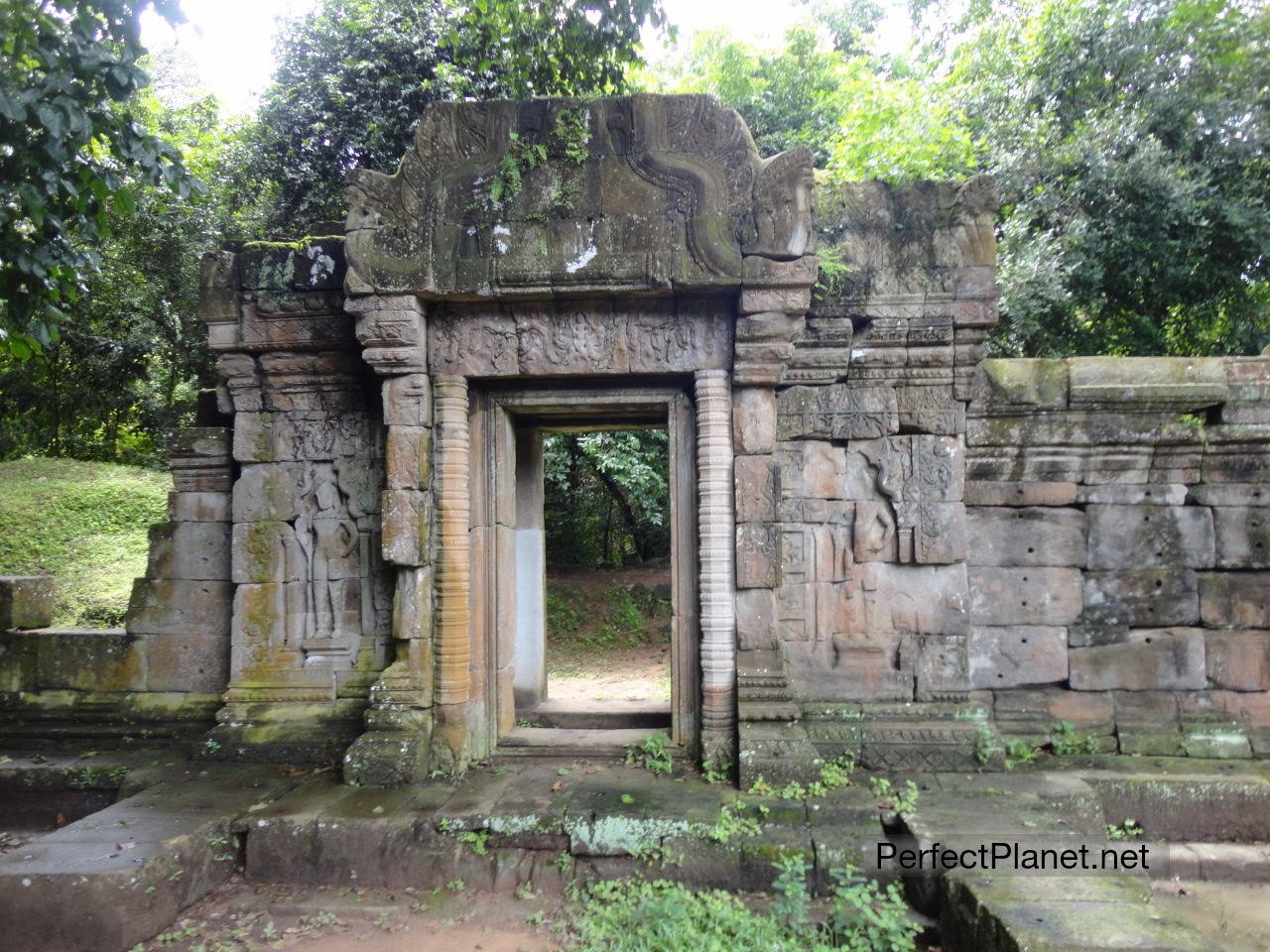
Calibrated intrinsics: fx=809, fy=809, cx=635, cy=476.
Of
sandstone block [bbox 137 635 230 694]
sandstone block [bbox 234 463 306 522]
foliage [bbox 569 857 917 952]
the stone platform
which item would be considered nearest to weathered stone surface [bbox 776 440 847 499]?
the stone platform

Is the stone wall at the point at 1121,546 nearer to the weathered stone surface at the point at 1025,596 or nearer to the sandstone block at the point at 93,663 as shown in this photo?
the weathered stone surface at the point at 1025,596

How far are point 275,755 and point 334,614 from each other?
92 cm

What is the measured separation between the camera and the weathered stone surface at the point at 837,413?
16.6 ft

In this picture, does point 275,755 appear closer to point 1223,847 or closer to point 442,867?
point 442,867

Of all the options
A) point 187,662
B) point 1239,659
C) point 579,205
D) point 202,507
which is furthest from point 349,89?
point 1239,659

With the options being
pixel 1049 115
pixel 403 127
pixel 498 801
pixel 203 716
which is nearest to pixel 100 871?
pixel 498 801

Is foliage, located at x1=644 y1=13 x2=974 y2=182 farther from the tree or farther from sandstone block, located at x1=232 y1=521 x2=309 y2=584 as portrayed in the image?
sandstone block, located at x1=232 y1=521 x2=309 y2=584

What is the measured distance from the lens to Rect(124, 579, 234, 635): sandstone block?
18.1 ft

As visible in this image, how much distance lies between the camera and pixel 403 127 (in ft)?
35.4

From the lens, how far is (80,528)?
9.94 m

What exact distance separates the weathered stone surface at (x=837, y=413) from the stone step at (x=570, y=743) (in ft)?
7.24

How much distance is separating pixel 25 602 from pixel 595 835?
4.55 metres

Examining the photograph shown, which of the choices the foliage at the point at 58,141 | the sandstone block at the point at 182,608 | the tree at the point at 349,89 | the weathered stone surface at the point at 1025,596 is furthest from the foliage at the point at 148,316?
the weathered stone surface at the point at 1025,596

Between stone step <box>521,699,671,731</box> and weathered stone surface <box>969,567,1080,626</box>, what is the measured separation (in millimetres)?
2326
